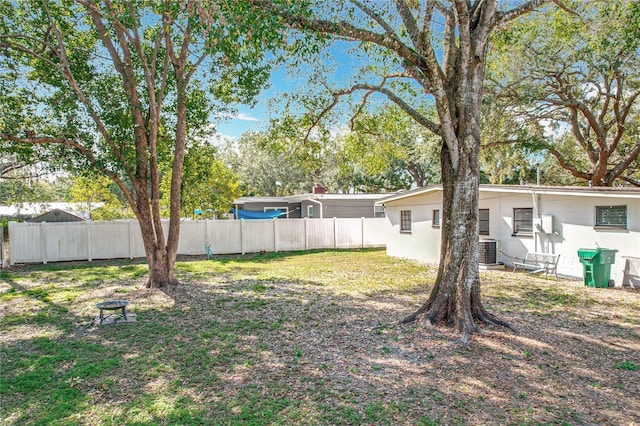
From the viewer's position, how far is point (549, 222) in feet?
34.3

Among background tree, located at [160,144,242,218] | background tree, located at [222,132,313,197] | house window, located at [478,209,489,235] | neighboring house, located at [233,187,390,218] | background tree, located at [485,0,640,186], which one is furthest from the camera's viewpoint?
background tree, located at [222,132,313,197]

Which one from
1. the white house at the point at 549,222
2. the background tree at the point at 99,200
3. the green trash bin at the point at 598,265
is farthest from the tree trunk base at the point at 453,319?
the background tree at the point at 99,200

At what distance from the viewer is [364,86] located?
267 inches

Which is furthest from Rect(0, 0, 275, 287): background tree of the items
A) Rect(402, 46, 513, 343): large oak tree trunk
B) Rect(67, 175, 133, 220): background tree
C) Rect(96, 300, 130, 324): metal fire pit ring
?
Rect(67, 175, 133, 220): background tree

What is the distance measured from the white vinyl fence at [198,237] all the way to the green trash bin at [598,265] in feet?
25.9

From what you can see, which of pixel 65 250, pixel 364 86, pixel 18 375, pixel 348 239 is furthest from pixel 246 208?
pixel 18 375

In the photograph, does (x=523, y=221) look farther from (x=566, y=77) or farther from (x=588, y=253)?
(x=566, y=77)

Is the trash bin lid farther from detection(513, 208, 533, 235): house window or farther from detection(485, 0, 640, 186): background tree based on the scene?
detection(485, 0, 640, 186): background tree

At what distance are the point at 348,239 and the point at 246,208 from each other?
8.06 m

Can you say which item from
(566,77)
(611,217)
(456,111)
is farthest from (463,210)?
(566,77)

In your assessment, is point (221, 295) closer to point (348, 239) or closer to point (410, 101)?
point (410, 101)

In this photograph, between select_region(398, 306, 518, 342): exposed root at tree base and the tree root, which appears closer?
select_region(398, 306, 518, 342): exposed root at tree base

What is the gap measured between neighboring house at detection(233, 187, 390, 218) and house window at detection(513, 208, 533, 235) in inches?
334

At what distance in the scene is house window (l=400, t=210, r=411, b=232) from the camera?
599 inches
